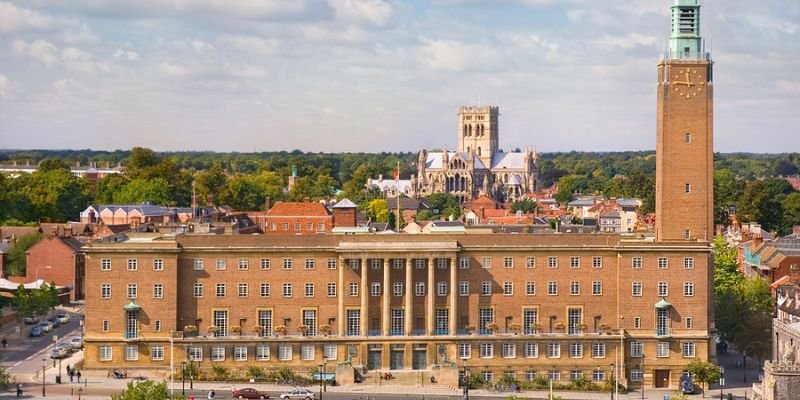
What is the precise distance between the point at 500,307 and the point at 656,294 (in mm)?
11512

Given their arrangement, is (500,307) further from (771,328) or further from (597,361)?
(771,328)

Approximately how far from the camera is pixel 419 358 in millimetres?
117188

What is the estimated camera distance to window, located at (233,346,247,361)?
116m

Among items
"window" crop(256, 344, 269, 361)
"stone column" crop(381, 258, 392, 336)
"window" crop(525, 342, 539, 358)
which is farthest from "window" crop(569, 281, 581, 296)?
"window" crop(256, 344, 269, 361)

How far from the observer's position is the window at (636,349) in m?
117

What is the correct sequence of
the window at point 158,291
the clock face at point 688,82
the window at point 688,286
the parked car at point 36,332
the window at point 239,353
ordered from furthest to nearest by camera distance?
the parked car at point 36,332
the clock face at point 688,82
the window at point 688,286
the window at point 239,353
the window at point 158,291

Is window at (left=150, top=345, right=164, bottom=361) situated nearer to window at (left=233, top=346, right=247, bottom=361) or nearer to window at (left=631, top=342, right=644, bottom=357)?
window at (left=233, top=346, right=247, bottom=361)

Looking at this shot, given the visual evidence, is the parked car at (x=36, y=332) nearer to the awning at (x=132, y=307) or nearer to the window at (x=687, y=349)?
the awning at (x=132, y=307)

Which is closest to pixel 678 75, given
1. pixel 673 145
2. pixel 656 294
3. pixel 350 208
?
pixel 673 145

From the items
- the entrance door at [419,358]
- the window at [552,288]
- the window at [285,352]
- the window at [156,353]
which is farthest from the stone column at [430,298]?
the window at [156,353]

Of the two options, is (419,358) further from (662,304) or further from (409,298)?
(662,304)

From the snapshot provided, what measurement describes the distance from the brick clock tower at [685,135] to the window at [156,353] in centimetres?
3814

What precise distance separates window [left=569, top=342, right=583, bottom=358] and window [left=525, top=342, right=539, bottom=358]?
248 cm

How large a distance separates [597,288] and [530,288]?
16.3 ft
